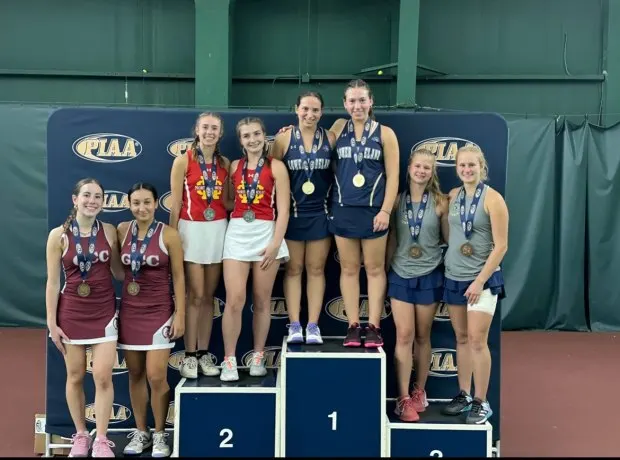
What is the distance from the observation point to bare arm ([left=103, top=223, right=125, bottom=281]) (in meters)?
2.98

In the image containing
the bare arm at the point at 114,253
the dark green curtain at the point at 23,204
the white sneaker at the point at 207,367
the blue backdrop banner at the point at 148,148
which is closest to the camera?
the bare arm at the point at 114,253

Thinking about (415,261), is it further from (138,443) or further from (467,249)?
(138,443)

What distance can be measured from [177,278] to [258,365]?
0.65 meters

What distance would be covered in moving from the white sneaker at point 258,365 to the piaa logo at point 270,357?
10.7 inches

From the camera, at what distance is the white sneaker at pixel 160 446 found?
303 cm

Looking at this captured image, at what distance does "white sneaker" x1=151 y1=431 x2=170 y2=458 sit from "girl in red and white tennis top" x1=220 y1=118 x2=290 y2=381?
428mm

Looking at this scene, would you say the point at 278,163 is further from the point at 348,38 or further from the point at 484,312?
the point at 348,38

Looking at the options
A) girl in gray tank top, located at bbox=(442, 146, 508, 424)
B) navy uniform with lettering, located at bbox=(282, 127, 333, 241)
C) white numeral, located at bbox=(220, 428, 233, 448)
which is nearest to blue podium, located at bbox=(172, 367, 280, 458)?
white numeral, located at bbox=(220, 428, 233, 448)

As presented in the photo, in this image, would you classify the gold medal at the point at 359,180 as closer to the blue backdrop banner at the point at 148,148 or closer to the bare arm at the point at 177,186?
the blue backdrop banner at the point at 148,148

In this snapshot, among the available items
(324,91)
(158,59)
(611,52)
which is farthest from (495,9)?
(158,59)

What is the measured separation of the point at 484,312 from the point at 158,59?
4.72 m

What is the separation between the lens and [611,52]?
6223mm

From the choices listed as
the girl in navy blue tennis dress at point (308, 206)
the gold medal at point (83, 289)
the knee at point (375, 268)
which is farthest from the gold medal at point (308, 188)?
the gold medal at point (83, 289)

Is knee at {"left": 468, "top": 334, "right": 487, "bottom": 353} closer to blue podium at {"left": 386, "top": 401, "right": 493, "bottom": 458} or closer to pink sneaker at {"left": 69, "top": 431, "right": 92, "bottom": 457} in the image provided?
blue podium at {"left": 386, "top": 401, "right": 493, "bottom": 458}
